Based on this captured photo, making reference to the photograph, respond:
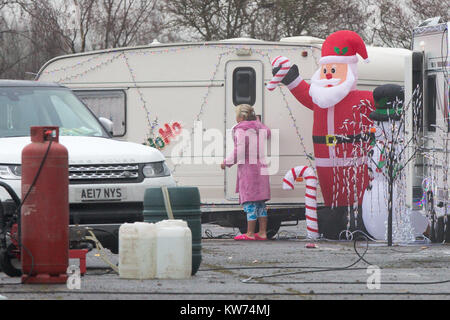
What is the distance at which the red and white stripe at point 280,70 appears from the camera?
15531mm

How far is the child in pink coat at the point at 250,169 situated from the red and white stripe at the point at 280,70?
51 cm

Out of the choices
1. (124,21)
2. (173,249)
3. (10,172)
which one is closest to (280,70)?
(10,172)

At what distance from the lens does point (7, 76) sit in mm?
46188

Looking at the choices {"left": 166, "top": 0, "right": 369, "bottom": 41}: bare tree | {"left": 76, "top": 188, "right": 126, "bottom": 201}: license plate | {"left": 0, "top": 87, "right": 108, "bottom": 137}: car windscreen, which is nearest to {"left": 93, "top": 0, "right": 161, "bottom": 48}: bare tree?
{"left": 166, "top": 0, "right": 369, "bottom": 41}: bare tree

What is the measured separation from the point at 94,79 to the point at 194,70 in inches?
58.9

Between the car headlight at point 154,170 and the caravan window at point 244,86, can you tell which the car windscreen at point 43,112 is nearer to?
the car headlight at point 154,170

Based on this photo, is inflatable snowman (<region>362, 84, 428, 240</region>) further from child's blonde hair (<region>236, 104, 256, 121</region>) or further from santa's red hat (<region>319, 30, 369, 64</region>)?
child's blonde hair (<region>236, 104, 256, 121</region>)

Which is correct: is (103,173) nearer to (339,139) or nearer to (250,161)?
(250,161)

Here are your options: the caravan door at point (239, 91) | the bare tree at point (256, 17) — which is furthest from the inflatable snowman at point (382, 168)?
the bare tree at point (256, 17)

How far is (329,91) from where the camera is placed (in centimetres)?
1521

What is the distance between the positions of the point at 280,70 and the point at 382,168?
1972 millimetres

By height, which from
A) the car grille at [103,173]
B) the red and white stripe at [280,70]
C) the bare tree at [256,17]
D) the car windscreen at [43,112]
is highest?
the bare tree at [256,17]

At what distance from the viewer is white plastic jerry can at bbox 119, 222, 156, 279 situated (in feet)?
30.0
